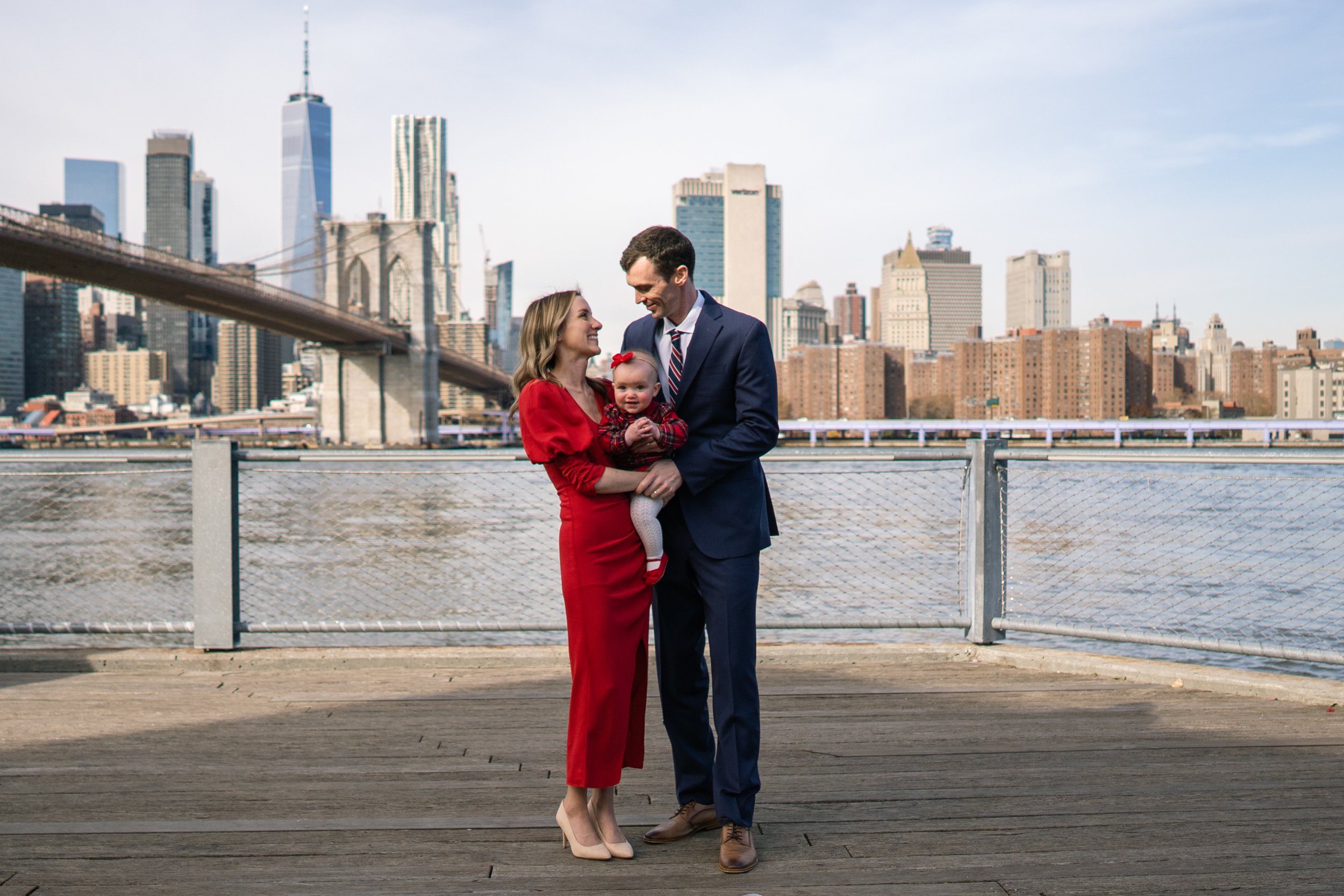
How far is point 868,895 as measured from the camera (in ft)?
7.61

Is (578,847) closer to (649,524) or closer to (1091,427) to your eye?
(649,524)

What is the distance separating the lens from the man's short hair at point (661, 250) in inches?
102

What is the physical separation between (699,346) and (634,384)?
24cm

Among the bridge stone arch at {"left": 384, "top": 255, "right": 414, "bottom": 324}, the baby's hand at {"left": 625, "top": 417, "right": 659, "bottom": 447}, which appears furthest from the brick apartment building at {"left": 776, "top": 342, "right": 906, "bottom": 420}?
the baby's hand at {"left": 625, "top": 417, "right": 659, "bottom": 447}

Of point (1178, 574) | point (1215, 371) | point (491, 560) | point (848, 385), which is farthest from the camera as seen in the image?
point (1215, 371)

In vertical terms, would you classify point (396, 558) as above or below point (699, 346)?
below

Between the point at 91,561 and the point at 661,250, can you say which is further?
the point at 91,561

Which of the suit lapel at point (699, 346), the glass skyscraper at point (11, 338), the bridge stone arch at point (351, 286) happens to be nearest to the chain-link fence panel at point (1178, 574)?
the suit lapel at point (699, 346)

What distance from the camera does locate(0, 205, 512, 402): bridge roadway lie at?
32.5m

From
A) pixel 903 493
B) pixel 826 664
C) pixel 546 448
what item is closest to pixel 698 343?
pixel 546 448

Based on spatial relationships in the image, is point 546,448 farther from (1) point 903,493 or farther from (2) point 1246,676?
(1) point 903,493

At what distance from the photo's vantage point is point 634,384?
246 cm

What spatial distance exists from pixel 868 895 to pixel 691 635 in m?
0.73

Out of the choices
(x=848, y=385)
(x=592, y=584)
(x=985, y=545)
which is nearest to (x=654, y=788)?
(x=592, y=584)
